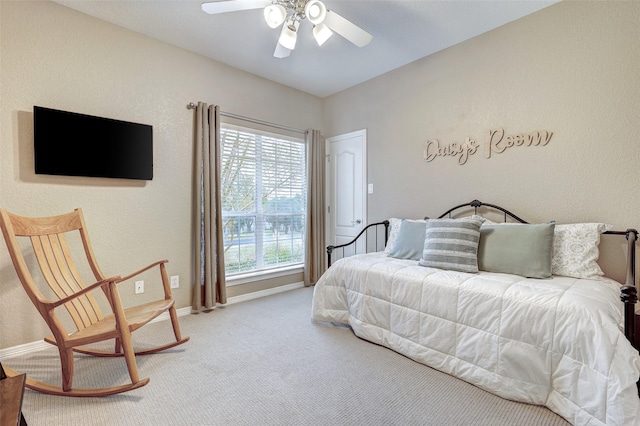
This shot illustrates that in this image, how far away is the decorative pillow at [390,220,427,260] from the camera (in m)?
2.73

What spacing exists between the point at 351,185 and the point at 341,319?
6.24 feet

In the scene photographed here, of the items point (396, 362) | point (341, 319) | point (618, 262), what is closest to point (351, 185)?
point (341, 319)

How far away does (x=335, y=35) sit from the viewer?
2.79m

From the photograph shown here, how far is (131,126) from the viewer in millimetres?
2711

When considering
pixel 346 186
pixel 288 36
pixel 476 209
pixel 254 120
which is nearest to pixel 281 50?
pixel 288 36

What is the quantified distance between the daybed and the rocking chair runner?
1489 millimetres

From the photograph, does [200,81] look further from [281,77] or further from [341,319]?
[341,319]

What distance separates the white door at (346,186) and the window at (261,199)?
422 millimetres

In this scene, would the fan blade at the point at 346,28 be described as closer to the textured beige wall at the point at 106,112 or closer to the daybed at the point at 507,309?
the daybed at the point at 507,309

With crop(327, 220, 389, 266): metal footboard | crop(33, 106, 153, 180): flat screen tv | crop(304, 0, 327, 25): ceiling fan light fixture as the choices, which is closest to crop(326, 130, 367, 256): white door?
crop(327, 220, 389, 266): metal footboard

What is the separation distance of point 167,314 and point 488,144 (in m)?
3.49

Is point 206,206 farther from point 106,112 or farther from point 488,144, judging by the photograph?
point 488,144

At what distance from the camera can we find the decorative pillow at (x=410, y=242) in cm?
273

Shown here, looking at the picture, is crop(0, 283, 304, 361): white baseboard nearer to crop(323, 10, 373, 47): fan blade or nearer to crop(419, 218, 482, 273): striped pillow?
crop(419, 218, 482, 273): striped pillow
